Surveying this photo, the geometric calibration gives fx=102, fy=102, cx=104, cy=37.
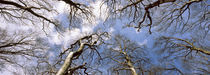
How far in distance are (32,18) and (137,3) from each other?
5133mm

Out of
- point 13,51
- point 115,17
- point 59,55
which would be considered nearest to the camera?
point 115,17

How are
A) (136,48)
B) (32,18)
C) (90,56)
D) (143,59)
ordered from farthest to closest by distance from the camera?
(136,48) < (143,59) < (90,56) < (32,18)

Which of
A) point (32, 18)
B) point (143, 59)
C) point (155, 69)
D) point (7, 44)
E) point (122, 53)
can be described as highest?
point (32, 18)

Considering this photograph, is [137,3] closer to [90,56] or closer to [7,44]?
[90,56]

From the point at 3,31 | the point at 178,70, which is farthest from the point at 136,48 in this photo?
the point at 3,31

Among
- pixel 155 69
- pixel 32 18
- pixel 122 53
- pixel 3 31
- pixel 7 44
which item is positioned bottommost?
pixel 155 69

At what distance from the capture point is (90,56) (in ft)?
20.6

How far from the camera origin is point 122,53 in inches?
316

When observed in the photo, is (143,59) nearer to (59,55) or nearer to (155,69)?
(155,69)

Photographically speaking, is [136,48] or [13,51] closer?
[13,51]

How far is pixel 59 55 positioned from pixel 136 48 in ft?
19.5

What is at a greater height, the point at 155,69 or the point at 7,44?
the point at 7,44

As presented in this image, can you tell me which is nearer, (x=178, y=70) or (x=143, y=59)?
(x=178, y=70)

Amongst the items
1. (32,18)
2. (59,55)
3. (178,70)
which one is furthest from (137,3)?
(178,70)
